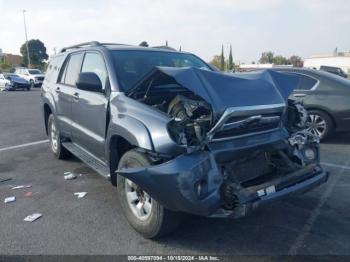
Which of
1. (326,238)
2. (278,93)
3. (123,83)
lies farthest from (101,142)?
(326,238)

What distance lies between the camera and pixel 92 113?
4.71 m

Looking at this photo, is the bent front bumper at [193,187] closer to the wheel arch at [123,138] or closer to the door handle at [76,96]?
the wheel arch at [123,138]

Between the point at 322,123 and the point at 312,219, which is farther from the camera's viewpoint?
the point at 322,123

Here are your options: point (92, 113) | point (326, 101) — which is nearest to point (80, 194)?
point (92, 113)

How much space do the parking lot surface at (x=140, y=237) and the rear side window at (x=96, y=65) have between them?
156cm

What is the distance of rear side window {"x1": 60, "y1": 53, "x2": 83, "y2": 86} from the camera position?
5562 mm

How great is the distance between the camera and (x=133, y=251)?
3.44m

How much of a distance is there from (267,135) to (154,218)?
57.4 inches

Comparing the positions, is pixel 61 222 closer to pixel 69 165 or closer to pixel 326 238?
pixel 69 165

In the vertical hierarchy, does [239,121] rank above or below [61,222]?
above

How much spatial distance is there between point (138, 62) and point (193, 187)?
2322 millimetres

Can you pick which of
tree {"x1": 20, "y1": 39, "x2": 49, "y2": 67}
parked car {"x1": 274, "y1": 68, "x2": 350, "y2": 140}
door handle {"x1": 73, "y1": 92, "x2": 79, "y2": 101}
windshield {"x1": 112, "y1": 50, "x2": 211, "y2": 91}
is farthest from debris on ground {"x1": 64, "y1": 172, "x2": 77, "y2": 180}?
tree {"x1": 20, "y1": 39, "x2": 49, "y2": 67}

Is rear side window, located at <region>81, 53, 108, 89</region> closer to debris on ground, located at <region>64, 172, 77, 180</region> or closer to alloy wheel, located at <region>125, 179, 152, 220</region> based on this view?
alloy wheel, located at <region>125, 179, 152, 220</region>

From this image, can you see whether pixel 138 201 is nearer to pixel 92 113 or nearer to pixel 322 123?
pixel 92 113
